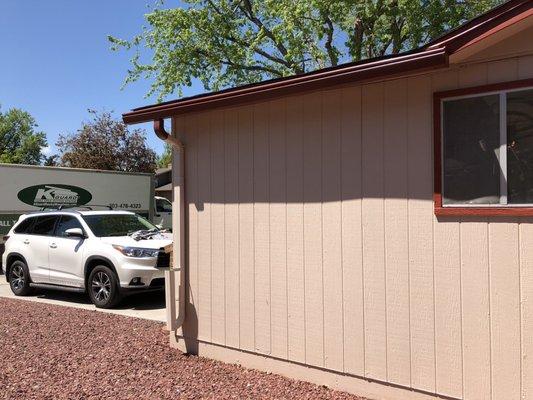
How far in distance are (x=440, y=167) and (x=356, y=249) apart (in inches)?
40.4

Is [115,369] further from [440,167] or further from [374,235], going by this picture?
[440,167]

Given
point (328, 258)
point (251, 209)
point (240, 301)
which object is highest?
point (251, 209)

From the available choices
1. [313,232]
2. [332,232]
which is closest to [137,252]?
[313,232]

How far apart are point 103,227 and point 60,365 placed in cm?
449

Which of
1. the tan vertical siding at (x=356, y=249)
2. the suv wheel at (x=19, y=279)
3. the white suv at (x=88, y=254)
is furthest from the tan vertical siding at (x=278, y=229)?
the suv wheel at (x=19, y=279)

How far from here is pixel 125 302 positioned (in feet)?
33.0

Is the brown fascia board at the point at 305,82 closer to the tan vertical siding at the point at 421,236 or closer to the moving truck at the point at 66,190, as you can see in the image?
the tan vertical siding at the point at 421,236

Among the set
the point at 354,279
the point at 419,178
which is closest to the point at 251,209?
the point at 354,279

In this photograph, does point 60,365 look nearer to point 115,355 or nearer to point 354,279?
point 115,355

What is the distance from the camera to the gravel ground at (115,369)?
16.8 feet

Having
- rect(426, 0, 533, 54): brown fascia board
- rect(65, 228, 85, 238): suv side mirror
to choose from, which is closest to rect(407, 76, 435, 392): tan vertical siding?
rect(426, 0, 533, 54): brown fascia board

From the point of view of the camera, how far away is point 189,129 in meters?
6.32

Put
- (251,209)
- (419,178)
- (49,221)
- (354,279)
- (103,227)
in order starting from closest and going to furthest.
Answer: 1. (419,178)
2. (354,279)
3. (251,209)
4. (103,227)
5. (49,221)

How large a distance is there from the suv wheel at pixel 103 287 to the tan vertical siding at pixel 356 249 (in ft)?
11.3
